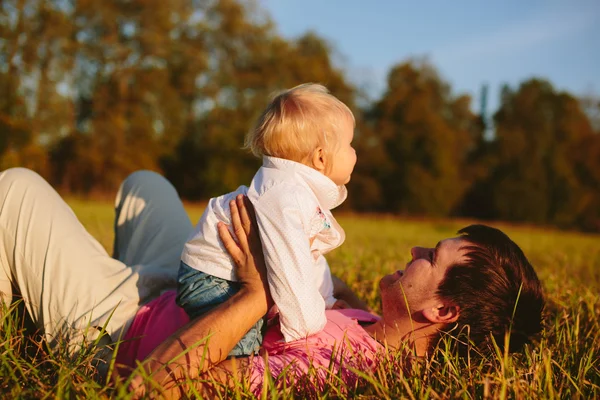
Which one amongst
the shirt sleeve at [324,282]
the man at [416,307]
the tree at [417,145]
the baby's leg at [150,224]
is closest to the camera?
the man at [416,307]

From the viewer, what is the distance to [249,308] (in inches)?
74.8

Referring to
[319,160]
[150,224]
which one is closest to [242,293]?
[319,160]

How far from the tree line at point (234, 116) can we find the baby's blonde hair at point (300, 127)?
2287 cm

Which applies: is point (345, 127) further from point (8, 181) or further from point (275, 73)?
point (275, 73)

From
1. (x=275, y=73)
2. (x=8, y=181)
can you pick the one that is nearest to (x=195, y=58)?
(x=275, y=73)

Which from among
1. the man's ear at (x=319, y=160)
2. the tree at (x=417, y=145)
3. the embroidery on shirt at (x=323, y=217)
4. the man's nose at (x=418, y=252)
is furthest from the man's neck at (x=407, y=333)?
the tree at (x=417, y=145)

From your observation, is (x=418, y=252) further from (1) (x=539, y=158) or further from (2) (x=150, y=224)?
(1) (x=539, y=158)

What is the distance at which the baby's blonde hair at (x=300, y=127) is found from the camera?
85.4 inches

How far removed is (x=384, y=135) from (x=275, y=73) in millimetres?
8125

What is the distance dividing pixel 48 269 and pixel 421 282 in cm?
157

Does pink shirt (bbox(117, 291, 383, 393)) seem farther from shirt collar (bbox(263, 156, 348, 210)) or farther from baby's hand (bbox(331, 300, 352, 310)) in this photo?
shirt collar (bbox(263, 156, 348, 210))

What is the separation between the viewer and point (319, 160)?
7.26 feet

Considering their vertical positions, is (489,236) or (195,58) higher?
(195,58)

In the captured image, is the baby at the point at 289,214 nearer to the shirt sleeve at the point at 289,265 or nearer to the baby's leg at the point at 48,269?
the shirt sleeve at the point at 289,265
